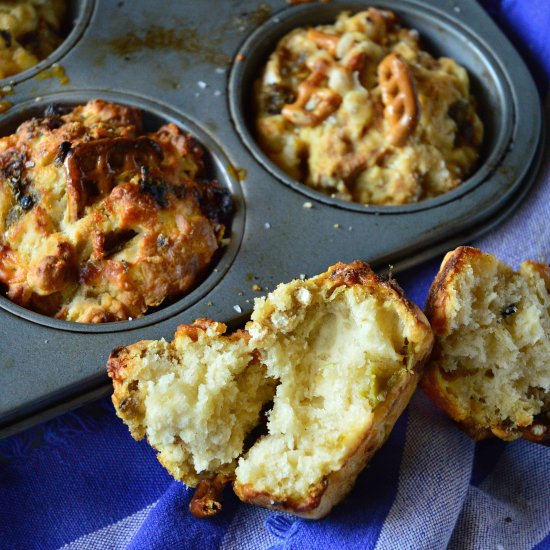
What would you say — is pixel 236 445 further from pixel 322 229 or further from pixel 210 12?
pixel 210 12

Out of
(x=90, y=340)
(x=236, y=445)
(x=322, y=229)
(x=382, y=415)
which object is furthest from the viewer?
(x=322, y=229)

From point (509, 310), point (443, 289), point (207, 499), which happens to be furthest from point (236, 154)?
point (207, 499)

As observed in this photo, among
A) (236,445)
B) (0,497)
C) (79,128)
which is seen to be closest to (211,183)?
(79,128)

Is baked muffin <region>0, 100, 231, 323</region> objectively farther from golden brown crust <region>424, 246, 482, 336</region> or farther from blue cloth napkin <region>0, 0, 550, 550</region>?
golden brown crust <region>424, 246, 482, 336</region>

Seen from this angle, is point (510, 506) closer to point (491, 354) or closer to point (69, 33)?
point (491, 354)

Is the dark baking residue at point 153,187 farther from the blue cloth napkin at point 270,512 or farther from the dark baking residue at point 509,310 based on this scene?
the dark baking residue at point 509,310

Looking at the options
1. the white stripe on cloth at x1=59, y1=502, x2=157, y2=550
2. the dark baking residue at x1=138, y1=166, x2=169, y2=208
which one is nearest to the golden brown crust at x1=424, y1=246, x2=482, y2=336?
the dark baking residue at x1=138, y1=166, x2=169, y2=208
